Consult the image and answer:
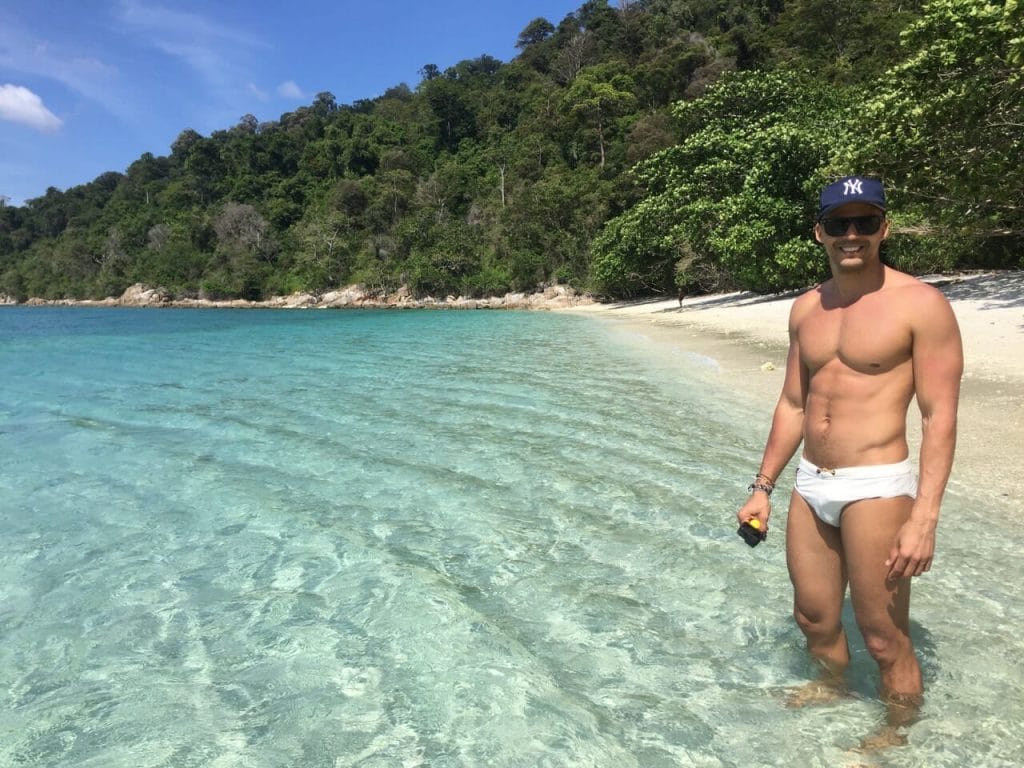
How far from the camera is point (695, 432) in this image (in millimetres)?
7309

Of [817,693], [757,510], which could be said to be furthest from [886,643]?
[757,510]

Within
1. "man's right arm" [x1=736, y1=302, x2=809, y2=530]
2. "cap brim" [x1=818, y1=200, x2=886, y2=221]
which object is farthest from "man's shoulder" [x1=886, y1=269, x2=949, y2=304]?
"man's right arm" [x1=736, y1=302, x2=809, y2=530]

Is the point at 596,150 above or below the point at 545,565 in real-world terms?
above

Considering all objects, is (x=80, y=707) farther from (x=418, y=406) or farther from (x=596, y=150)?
(x=596, y=150)

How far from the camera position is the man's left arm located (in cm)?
207

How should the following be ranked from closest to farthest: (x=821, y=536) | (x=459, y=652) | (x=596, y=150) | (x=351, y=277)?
1. (x=821, y=536)
2. (x=459, y=652)
3. (x=596, y=150)
4. (x=351, y=277)

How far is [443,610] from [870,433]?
2493 millimetres

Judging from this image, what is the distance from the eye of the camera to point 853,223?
220 centimetres

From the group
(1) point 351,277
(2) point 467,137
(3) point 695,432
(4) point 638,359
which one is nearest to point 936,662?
(3) point 695,432

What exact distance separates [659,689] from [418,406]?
7230 mm

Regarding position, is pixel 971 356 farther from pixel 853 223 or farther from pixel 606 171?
pixel 606 171

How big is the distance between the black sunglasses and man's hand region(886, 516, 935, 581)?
3.41 ft

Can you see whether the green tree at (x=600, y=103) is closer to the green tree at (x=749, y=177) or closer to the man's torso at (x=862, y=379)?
the green tree at (x=749, y=177)

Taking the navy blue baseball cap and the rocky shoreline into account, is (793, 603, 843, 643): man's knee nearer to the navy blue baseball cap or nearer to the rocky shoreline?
the navy blue baseball cap
